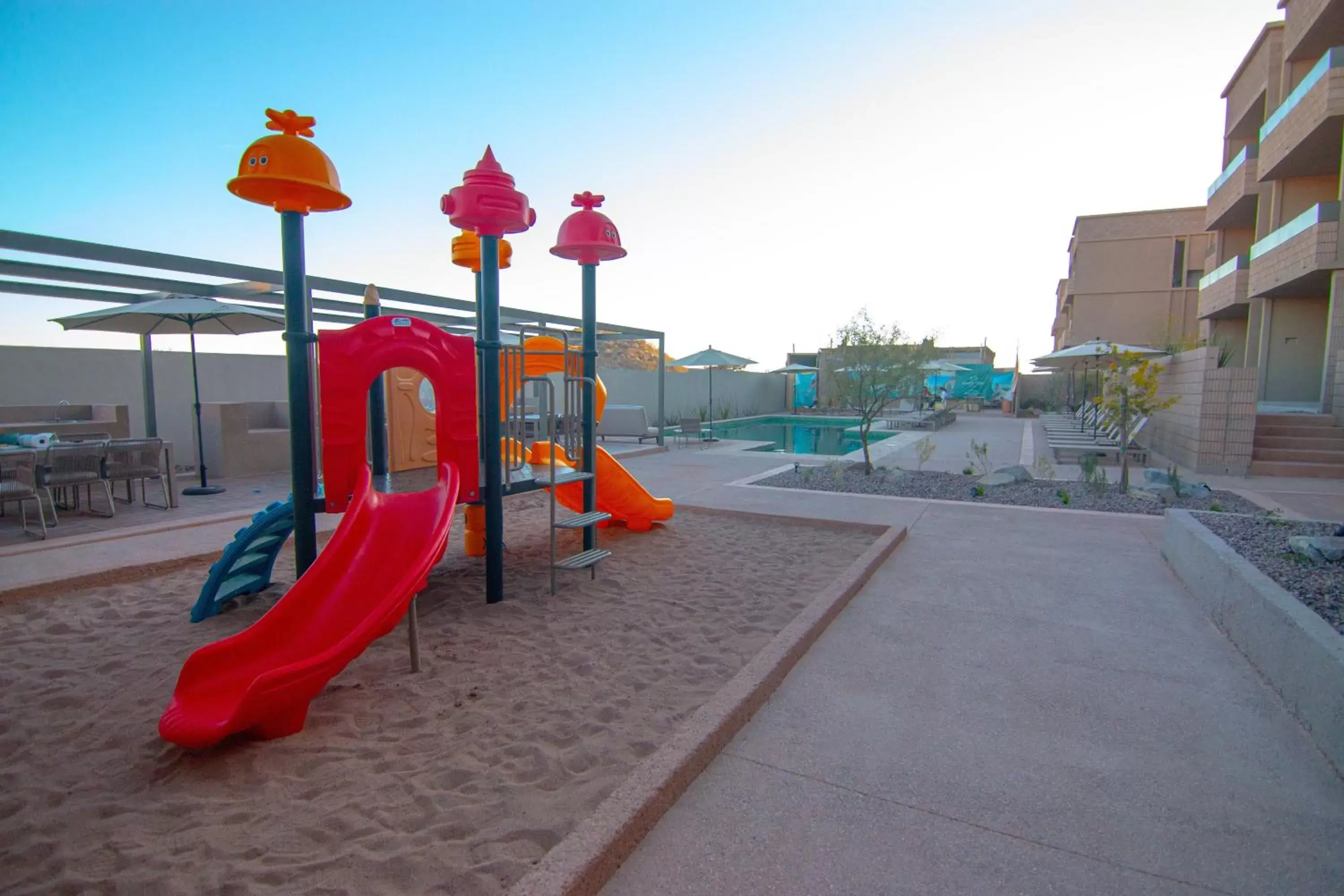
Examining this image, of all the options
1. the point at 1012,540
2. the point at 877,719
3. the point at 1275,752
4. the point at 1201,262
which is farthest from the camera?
the point at 1201,262

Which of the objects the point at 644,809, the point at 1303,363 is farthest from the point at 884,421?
the point at 644,809

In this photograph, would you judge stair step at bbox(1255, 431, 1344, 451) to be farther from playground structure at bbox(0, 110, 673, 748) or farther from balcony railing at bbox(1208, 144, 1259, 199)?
playground structure at bbox(0, 110, 673, 748)

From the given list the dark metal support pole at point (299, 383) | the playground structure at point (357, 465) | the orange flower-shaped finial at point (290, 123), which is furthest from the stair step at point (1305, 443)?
the orange flower-shaped finial at point (290, 123)

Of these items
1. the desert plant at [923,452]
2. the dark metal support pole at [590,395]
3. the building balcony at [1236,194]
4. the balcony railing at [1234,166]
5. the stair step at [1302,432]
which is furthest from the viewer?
the balcony railing at [1234,166]

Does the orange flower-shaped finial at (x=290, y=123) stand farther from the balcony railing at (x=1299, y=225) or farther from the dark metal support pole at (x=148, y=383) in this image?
the balcony railing at (x=1299, y=225)

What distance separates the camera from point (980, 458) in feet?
37.2

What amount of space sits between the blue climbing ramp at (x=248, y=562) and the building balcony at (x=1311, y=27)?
779 inches

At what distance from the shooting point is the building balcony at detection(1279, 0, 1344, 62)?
13.5 meters

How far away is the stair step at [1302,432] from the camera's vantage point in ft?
35.8

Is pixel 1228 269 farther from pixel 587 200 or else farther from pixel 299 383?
pixel 299 383

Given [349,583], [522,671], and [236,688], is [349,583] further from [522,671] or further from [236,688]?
[522,671]

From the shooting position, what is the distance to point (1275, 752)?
263 cm

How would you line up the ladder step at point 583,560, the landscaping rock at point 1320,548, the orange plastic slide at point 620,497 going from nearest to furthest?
the landscaping rock at point 1320,548 → the ladder step at point 583,560 → the orange plastic slide at point 620,497

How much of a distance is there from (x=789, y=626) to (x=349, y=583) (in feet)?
7.43
